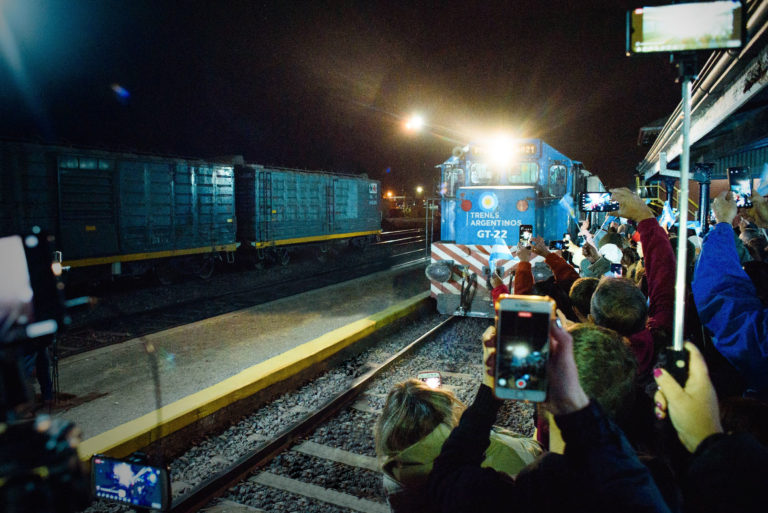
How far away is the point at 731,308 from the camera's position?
242 cm

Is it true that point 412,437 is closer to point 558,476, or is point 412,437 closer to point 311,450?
point 558,476

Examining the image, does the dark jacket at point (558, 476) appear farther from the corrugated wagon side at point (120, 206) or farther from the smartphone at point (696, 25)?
the corrugated wagon side at point (120, 206)

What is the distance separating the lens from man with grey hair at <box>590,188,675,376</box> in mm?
2467

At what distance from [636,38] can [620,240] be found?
153 inches

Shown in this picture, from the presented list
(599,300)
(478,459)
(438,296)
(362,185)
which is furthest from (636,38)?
(362,185)

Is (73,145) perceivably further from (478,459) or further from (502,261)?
(478,459)

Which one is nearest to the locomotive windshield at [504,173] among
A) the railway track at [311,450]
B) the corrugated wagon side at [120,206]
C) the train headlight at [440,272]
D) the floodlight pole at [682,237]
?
the train headlight at [440,272]

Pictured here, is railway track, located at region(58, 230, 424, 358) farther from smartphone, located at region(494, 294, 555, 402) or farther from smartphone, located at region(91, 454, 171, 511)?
smartphone, located at region(494, 294, 555, 402)

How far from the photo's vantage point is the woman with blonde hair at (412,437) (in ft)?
5.83

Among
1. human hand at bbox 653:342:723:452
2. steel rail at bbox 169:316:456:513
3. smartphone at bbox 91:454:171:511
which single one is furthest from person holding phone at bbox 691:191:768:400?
steel rail at bbox 169:316:456:513

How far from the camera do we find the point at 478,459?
5.32ft

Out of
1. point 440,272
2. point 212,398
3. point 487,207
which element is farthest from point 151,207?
point 212,398

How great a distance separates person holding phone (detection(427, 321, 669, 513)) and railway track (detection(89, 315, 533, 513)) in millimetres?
2530

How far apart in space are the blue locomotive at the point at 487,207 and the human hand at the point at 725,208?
6280 millimetres
